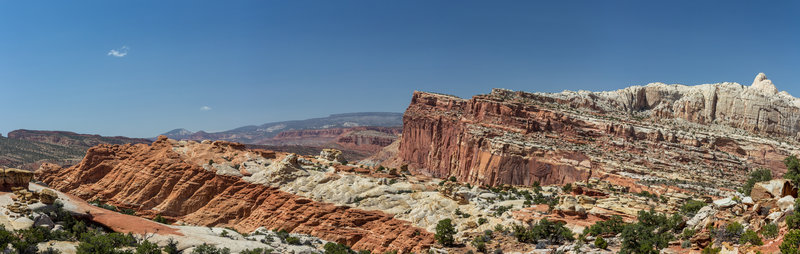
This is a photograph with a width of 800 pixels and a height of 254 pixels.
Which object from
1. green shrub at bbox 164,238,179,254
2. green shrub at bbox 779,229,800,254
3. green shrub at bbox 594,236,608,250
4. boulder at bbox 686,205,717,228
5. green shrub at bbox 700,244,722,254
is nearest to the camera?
green shrub at bbox 779,229,800,254

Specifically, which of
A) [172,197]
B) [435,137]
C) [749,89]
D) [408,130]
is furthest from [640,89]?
[172,197]

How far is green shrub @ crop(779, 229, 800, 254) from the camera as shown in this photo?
20608mm

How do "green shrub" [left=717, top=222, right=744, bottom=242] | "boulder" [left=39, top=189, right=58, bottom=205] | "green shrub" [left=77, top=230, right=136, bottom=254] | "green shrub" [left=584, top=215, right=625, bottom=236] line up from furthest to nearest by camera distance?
"green shrub" [left=584, top=215, right=625, bottom=236]
"boulder" [left=39, top=189, right=58, bottom=205]
"green shrub" [left=77, top=230, right=136, bottom=254]
"green shrub" [left=717, top=222, right=744, bottom=242]

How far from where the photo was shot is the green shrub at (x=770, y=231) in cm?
2408

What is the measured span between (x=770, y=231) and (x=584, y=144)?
72013 mm

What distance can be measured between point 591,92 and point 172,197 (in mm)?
105025

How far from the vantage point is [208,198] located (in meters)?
60.9

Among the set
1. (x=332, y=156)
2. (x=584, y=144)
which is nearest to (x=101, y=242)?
(x=332, y=156)

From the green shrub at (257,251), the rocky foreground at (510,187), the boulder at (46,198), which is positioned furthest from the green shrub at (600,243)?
the boulder at (46,198)

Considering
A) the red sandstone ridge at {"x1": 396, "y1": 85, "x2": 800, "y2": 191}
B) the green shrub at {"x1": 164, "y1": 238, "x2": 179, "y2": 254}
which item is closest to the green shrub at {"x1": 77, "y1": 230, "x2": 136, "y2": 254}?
the green shrub at {"x1": 164, "y1": 238, "x2": 179, "y2": 254}

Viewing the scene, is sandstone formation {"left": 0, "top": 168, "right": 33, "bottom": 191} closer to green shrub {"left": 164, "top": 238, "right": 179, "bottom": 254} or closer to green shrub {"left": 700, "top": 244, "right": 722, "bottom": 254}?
green shrub {"left": 164, "top": 238, "right": 179, "bottom": 254}

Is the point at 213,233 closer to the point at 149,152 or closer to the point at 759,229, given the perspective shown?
the point at 149,152

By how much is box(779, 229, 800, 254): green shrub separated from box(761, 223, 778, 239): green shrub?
113 inches

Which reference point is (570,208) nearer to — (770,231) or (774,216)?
(774,216)
